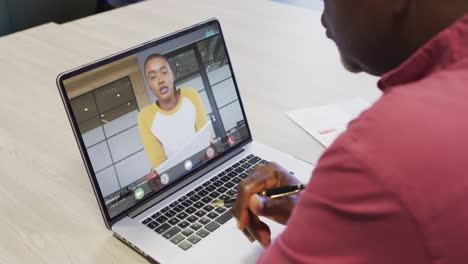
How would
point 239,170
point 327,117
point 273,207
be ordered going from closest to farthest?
1. point 273,207
2. point 239,170
3. point 327,117

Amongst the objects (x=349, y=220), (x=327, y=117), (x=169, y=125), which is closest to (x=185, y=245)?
(x=169, y=125)

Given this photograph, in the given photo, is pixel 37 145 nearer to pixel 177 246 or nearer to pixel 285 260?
pixel 177 246

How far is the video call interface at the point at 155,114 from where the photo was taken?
923 millimetres

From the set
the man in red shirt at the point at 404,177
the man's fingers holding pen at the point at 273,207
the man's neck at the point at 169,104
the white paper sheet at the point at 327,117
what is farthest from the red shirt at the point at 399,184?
the white paper sheet at the point at 327,117

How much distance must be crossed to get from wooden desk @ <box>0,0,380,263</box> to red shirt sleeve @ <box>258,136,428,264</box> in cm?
44

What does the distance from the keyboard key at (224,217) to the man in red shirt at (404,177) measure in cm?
36

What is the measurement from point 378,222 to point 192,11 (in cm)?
155

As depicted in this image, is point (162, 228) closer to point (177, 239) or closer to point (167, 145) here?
point (177, 239)

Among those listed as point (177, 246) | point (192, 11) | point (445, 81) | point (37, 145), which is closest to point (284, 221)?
point (177, 246)

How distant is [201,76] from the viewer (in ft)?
3.54

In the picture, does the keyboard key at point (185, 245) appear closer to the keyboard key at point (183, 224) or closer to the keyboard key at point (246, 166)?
the keyboard key at point (183, 224)

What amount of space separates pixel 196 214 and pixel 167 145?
0.14 metres

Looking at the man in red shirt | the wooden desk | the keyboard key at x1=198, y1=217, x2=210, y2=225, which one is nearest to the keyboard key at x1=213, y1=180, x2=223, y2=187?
the keyboard key at x1=198, y1=217, x2=210, y2=225

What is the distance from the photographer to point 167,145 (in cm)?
100
